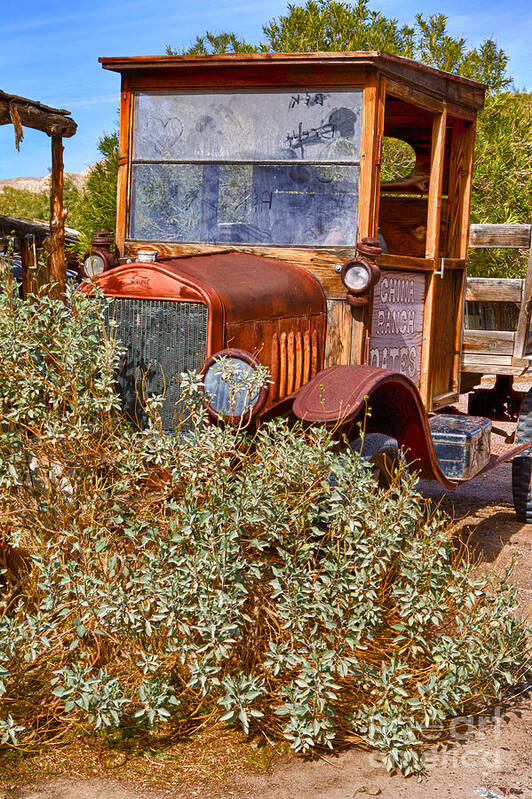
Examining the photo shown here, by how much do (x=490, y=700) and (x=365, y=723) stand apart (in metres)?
0.67

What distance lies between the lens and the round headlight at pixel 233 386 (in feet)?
11.3

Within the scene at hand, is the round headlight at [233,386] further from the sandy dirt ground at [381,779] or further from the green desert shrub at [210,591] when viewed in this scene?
the sandy dirt ground at [381,779]

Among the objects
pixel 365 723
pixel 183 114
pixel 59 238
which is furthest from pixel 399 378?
pixel 59 238

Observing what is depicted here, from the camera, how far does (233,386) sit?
3480 mm

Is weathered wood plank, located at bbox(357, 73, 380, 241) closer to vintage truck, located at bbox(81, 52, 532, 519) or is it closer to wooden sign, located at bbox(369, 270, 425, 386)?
vintage truck, located at bbox(81, 52, 532, 519)

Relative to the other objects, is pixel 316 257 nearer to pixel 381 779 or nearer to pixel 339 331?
pixel 339 331

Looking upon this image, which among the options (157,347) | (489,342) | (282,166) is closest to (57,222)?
(489,342)

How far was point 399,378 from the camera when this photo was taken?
408 centimetres

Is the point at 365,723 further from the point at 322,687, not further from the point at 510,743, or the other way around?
the point at 510,743

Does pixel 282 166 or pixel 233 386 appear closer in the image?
pixel 233 386

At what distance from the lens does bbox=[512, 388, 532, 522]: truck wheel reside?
6.11 metres

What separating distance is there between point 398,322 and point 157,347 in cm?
171

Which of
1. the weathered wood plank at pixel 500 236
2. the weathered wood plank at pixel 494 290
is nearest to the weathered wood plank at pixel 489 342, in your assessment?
the weathered wood plank at pixel 494 290

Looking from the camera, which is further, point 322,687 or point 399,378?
point 399,378
